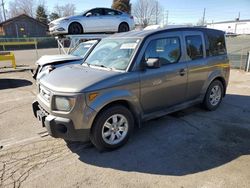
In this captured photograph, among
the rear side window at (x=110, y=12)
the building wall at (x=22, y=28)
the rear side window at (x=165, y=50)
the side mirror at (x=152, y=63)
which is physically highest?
the building wall at (x=22, y=28)

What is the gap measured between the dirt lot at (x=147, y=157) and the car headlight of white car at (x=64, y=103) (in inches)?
32.7

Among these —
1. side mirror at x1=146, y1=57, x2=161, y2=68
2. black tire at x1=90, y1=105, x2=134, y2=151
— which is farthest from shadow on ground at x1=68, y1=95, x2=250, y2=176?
side mirror at x1=146, y1=57, x2=161, y2=68

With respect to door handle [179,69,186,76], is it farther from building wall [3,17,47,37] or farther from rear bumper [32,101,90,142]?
building wall [3,17,47,37]

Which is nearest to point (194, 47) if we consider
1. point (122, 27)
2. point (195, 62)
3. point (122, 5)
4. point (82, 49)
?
point (195, 62)

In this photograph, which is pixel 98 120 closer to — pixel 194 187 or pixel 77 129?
pixel 77 129

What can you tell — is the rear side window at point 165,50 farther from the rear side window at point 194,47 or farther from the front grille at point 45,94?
the front grille at point 45,94

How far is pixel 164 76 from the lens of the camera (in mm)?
3977

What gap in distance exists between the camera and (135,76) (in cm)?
358

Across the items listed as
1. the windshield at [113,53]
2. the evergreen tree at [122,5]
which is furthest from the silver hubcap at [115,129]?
the evergreen tree at [122,5]

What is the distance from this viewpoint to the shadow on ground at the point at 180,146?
10.4 feet

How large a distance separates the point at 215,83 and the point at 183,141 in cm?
206

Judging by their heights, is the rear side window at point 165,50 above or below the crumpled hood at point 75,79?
above

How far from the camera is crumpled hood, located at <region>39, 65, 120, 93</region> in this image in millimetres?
3152

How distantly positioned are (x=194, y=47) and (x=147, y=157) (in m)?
2.56
